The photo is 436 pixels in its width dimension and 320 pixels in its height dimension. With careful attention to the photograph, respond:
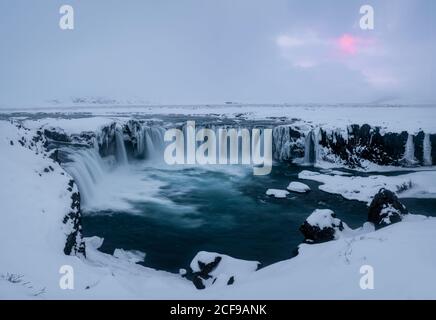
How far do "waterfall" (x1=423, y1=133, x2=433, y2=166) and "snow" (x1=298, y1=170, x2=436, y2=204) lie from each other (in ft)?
10.6

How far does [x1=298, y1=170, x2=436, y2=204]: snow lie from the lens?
20.5 m

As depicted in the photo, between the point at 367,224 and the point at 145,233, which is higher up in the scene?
the point at 367,224

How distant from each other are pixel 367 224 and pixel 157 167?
21130 mm

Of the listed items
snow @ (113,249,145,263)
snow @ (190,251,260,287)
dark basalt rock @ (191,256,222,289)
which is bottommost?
snow @ (113,249,145,263)

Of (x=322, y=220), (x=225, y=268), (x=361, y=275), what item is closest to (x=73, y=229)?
(x=225, y=268)

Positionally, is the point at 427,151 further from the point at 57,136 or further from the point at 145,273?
the point at 57,136

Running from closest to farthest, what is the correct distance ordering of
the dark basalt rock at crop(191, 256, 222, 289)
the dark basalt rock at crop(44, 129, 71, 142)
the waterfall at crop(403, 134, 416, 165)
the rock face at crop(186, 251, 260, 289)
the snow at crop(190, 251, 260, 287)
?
1. the snow at crop(190, 251, 260, 287)
2. the rock face at crop(186, 251, 260, 289)
3. the dark basalt rock at crop(191, 256, 222, 289)
4. the dark basalt rock at crop(44, 129, 71, 142)
5. the waterfall at crop(403, 134, 416, 165)

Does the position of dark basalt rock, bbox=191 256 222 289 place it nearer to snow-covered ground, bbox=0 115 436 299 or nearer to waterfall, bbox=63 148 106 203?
snow-covered ground, bbox=0 115 436 299

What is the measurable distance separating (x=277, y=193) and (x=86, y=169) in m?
12.2

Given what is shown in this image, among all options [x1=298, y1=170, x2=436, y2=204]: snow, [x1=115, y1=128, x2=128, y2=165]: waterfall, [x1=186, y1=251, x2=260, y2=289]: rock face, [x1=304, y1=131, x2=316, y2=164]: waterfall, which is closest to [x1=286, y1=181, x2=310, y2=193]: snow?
[x1=298, y1=170, x2=436, y2=204]: snow

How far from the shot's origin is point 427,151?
28.4 m

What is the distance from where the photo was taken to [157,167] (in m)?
30.9
